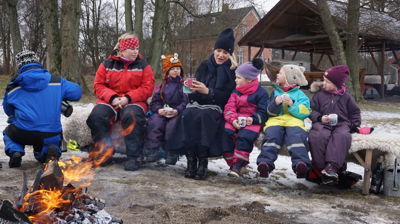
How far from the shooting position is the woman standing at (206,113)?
4.43 meters

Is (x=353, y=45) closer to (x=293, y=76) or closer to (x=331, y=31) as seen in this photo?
(x=331, y=31)

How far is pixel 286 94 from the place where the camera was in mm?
4309

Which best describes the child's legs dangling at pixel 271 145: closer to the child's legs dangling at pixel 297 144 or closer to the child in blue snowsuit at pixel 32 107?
the child's legs dangling at pixel 297 144

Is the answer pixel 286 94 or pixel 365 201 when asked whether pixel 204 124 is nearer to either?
pixel 286 94

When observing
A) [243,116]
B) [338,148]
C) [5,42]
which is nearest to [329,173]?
[338,148]

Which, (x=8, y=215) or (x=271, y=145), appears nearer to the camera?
(x=8, y=215)

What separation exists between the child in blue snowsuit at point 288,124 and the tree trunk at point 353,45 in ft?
33.7

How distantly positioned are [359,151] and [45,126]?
11.8 feet

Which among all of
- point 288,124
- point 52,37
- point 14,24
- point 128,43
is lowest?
point 288,124

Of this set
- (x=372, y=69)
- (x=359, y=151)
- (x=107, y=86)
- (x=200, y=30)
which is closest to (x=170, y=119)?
(x=107, y=86)

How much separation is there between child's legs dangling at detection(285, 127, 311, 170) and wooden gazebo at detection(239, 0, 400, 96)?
520 inches

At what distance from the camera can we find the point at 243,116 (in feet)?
14.5

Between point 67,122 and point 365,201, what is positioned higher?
point 67,122

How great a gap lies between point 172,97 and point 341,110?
206 cm
